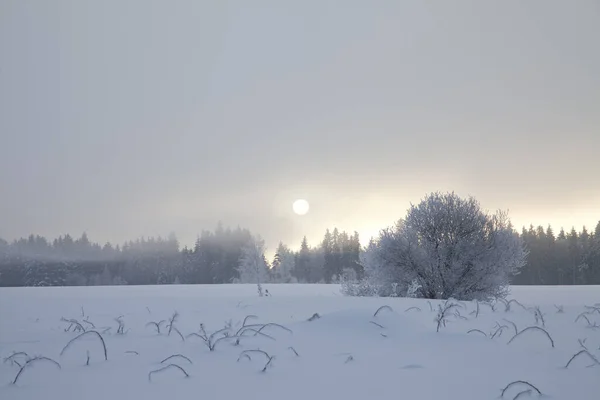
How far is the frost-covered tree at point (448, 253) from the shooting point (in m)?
15.1

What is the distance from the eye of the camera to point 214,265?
71.9m

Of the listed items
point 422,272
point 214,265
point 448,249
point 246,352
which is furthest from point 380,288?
point 214,265

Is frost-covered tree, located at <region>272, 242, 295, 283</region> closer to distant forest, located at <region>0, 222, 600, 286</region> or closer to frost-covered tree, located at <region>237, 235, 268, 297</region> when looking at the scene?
distant forest, located at <region>0, 222, 600, 286</region>

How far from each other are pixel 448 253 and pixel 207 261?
62.8 metres

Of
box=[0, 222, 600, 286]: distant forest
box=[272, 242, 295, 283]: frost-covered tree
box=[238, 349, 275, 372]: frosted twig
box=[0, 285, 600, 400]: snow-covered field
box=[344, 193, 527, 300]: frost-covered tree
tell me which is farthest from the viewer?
box=[272, 242, 295, 283]: frost-covered tree

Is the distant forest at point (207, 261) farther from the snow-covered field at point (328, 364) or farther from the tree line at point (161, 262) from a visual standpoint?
the snow-covered field at point (328, 364)

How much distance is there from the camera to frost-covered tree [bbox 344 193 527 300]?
595 inches

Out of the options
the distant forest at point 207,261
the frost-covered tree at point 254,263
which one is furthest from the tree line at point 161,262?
the frost-covered tree at point 254,263

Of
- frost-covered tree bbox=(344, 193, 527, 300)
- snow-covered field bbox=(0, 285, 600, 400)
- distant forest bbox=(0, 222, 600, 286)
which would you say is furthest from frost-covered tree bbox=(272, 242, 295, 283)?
snow-covered field bbox=(0, 285, 600, 400)

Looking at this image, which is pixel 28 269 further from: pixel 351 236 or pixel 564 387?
pixel 564 387

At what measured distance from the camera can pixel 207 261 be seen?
72875 mm

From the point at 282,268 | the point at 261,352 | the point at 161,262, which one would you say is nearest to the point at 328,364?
the point at 261,352

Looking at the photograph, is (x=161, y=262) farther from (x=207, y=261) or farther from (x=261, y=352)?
(x=261, y=352)

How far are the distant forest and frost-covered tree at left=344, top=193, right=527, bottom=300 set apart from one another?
142 feet
